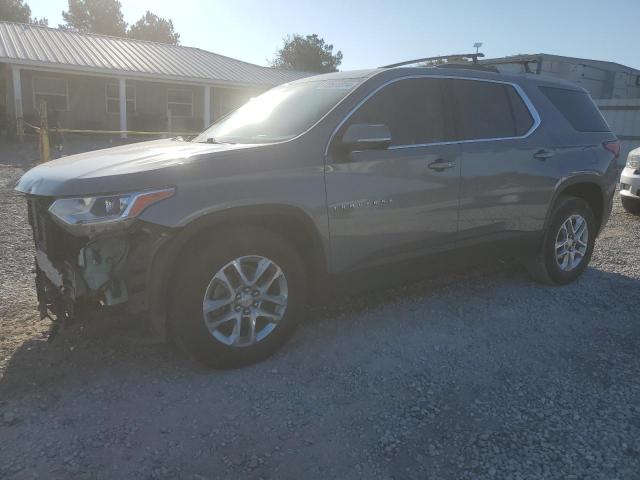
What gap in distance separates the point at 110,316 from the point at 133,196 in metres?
0.71

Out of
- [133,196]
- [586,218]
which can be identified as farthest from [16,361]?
[586,218]

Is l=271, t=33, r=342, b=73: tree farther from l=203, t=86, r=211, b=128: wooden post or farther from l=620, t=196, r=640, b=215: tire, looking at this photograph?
l=620, t=196, r=640, b=215: tire

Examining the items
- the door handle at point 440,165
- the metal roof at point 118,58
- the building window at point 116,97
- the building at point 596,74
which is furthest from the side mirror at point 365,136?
the building window at point 116,97

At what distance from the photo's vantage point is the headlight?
2801 millimetres

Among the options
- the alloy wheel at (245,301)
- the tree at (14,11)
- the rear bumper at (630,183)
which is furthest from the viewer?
the tree at (14,11)

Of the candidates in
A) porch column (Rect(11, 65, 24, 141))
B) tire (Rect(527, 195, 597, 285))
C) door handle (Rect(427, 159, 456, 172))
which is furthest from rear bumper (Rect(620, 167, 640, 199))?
porch column (Rect(11, 65, 24, 141))

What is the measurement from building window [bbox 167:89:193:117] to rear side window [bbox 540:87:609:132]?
20927mm

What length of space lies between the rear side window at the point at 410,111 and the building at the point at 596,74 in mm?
19067

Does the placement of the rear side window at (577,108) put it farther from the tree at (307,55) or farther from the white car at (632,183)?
the tree at (307,55)

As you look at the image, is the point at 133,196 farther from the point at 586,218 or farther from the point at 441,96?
the point at 586,218

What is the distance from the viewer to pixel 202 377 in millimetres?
3195

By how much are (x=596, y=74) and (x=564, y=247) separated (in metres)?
22.5

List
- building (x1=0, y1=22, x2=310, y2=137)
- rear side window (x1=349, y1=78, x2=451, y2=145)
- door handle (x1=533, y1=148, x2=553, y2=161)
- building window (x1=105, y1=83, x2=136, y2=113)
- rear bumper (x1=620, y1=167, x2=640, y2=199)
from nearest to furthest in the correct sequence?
1. rear side window (x1=349, y1=78, x2=451, y2=145)
2. door handle (x1=533, y1=148, x2=553, y2=161)
3. rear bumper (x1=620, y1=167, x2=640, y2=199)
4. building (x1=0, y1=22, x2=310, y2=137)
5. building window (x1=105, y1=83, x2=136, y2=113)

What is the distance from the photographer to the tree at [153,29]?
6092 cm
